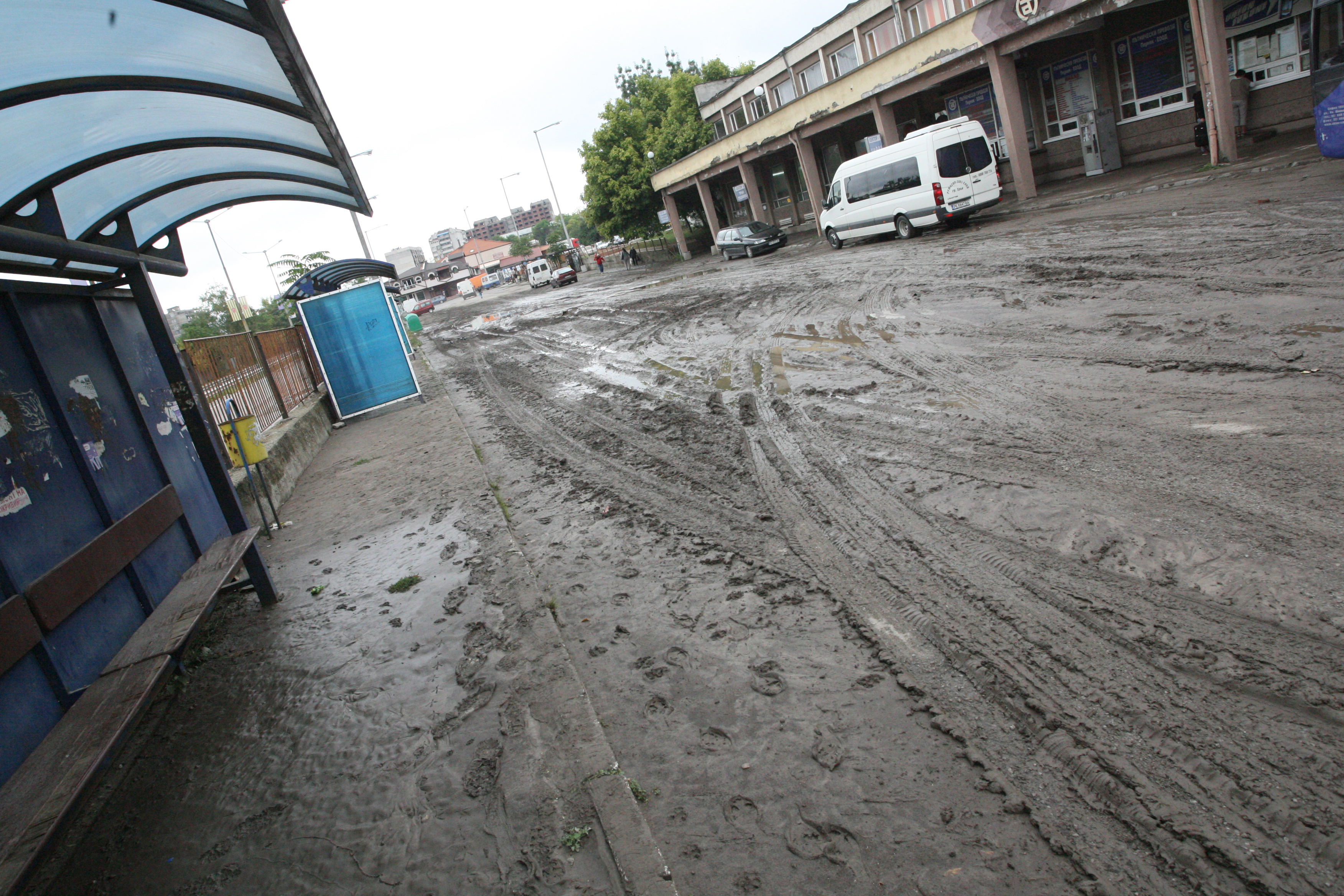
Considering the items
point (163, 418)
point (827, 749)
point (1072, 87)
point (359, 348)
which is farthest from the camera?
point (1072, 87)

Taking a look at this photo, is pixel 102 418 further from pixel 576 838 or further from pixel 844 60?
pixel 844 60

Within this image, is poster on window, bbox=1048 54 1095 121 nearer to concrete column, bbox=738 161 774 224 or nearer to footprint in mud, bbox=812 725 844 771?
concrete column, bbox=738 161 774 224

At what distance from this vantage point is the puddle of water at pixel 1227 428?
4809 millimetres

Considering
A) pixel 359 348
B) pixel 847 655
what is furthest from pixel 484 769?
pixel 359 348

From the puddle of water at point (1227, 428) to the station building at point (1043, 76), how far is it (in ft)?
45.6

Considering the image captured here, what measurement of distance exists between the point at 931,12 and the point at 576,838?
94.1ft

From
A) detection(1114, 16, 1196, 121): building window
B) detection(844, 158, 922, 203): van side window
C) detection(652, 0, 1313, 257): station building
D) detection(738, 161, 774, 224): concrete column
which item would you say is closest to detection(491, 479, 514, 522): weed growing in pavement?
detection(844, 158, 922, 203): van side window

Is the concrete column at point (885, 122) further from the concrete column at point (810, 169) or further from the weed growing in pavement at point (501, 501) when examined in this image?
the weed growing in pavement at point (501, 501)

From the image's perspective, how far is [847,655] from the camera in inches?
143

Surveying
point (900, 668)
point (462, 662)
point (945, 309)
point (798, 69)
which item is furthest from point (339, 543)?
point (798, 69)

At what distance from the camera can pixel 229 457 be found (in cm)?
852

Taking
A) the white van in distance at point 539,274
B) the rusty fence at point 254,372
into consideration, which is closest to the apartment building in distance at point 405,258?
the white van in distance at point 539,274

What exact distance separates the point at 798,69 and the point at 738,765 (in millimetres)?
34224

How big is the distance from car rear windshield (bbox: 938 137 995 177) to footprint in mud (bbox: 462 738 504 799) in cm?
1762
